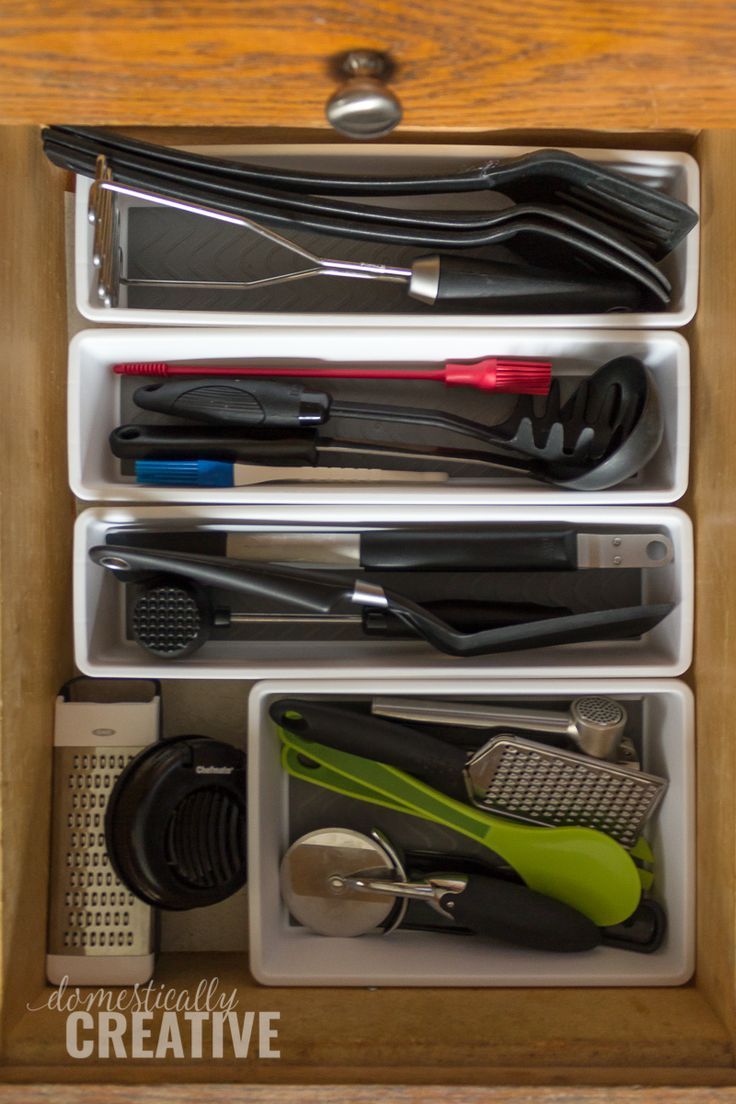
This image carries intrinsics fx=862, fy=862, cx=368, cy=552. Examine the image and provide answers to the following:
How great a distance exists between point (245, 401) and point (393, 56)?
0.42 metres

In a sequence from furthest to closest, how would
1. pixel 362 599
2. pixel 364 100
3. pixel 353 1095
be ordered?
pixel 362 599 → pixel 353 1095 → pixel 364 100

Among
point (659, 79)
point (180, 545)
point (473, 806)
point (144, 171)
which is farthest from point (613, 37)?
point (473, 806)

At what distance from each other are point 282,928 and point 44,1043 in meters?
0.26

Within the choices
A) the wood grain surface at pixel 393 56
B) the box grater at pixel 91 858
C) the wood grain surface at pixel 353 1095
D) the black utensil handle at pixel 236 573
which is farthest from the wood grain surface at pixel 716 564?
the box grater at pixel 91 858

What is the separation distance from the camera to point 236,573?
0.86 metres

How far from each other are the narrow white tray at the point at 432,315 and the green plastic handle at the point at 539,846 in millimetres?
447

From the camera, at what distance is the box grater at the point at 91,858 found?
0.91 m

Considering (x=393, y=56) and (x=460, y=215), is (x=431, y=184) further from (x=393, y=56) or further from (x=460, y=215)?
(x=393, y=56)

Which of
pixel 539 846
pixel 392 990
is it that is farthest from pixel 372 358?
pixel 392 990

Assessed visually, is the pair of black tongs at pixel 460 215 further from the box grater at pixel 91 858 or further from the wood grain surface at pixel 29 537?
the box grater at pixel 91 858

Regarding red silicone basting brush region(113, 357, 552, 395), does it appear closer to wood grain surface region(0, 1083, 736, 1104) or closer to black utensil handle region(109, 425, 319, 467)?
black utensil handle region(109, 425, 319, 467)

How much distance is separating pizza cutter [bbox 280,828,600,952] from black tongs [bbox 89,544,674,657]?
0.25 meters

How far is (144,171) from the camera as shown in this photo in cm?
81

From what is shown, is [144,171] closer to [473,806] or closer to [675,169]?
[675,169]
